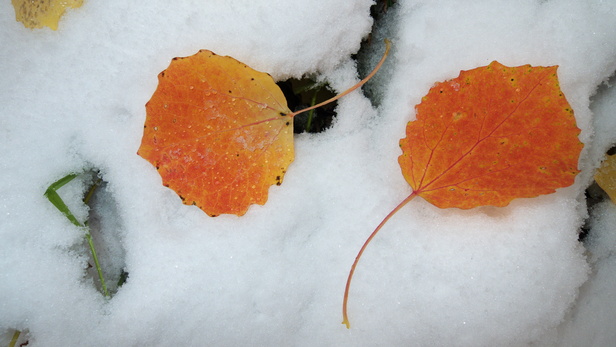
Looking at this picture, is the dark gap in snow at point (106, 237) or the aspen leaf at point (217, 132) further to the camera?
the dark gap in snow at point (106, 237)

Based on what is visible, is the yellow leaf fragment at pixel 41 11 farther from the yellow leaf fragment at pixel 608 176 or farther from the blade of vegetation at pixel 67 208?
the yellow leaf fragment at pixel 608 176

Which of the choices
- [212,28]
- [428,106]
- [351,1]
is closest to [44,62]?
[212,28]

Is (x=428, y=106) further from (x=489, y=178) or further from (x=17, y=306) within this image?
(x=17, y=306)

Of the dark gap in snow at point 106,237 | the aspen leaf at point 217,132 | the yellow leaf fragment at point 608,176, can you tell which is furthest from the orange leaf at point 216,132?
the yellow leaf fragment at point 608,176

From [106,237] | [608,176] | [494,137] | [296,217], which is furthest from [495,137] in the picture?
[106,237]

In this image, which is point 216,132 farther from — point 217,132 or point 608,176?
point 608,176
